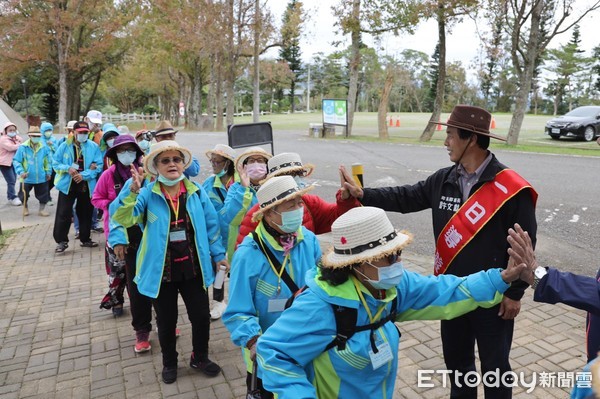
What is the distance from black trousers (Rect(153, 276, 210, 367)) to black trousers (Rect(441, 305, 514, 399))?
202cm

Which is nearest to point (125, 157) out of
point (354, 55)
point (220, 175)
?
point (220, 175)

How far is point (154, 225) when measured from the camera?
392 cm

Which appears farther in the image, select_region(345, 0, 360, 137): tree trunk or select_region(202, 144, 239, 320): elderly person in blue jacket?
select_region(345, 0, 360, 137): tree trunk

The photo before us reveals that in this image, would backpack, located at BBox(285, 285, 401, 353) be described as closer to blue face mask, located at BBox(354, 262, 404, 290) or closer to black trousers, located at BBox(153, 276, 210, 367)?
blue face mask, located at BBox(354, 262, 404, 290)

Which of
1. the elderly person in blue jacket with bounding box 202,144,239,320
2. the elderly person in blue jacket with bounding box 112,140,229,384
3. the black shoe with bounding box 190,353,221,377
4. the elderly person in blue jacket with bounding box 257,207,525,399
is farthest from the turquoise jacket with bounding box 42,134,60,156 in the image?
the elderly person in blue jacket with bounding box 257,207,525,399

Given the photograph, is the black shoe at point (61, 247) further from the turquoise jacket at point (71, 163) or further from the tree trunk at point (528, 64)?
the tree trunk at point (528, 64)

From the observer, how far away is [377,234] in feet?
7.09

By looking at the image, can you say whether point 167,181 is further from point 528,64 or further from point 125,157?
point 528,64

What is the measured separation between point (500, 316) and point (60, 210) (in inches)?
287

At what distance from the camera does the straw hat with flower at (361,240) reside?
6.98 feet

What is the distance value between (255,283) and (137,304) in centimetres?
223

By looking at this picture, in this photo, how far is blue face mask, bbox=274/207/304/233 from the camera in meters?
2.92

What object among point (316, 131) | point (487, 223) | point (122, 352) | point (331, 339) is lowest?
point (122, 352)

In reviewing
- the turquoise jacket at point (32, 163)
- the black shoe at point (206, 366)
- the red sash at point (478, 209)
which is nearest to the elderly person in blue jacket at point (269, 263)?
the red sash at point (478, 209)
